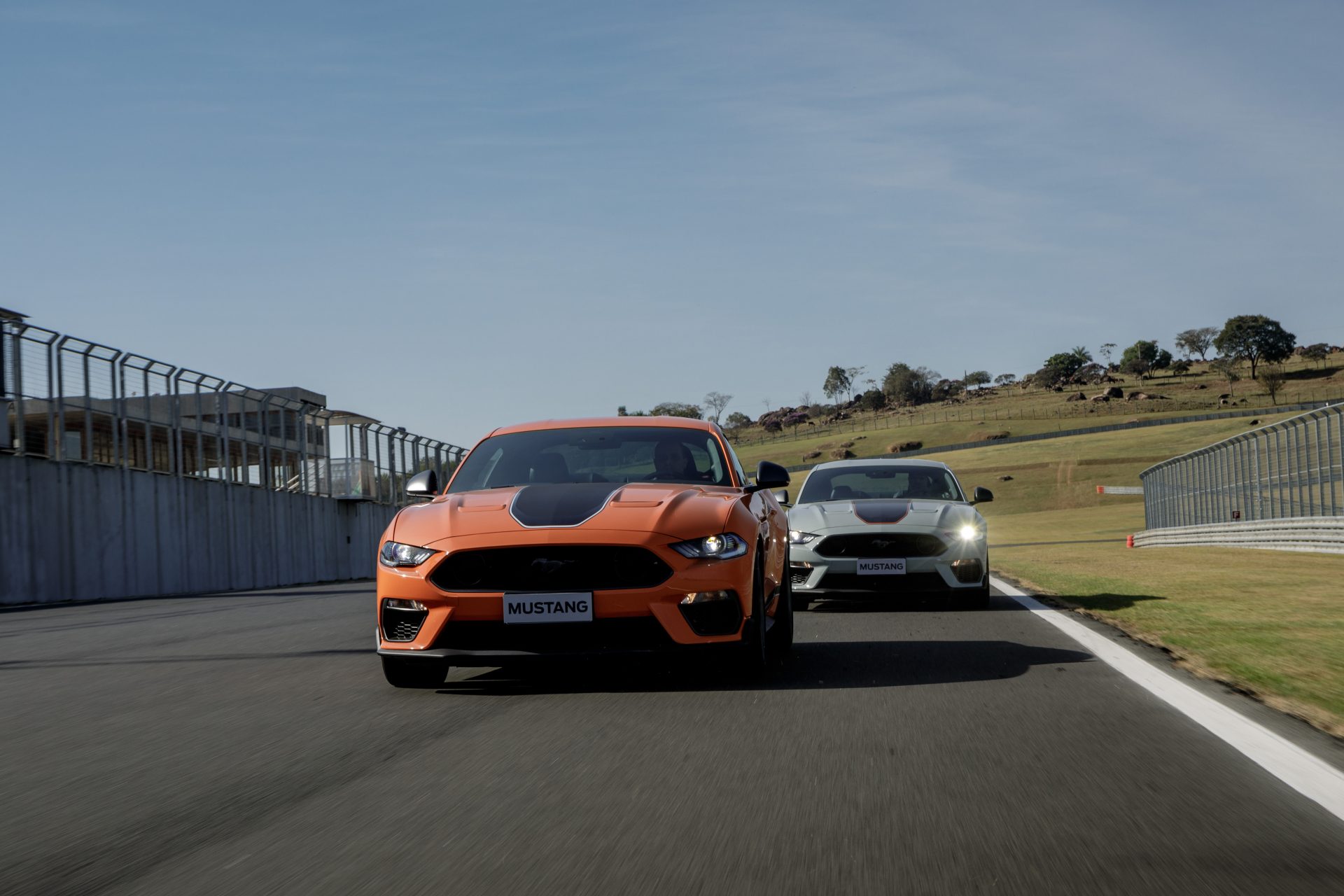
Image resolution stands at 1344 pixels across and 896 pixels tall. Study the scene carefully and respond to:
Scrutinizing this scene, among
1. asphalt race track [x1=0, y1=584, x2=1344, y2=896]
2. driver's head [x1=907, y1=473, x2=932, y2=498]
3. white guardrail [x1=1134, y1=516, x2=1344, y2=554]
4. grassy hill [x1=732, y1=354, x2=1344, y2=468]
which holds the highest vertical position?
grassy hill [x1=732, y1=354, x2=1344, y2=468]

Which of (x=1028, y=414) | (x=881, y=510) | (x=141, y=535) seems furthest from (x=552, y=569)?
(x=1028, y=414)

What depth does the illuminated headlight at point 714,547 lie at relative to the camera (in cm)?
684

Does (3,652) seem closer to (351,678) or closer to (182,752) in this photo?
Result: (351,678)

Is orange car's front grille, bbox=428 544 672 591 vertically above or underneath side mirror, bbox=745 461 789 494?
underneath

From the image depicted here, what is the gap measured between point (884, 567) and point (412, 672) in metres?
6.03

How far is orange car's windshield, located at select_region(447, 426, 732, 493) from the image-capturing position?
8.28 metres

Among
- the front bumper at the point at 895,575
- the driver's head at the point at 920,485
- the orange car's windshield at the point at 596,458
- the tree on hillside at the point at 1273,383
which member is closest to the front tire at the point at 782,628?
the orange car's windshield at the point at 596,458

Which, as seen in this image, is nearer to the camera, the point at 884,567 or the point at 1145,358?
the point at 884,567

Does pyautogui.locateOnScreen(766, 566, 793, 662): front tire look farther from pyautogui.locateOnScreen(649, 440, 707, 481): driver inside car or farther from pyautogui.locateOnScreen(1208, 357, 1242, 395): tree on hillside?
pyautogui.locateOnScreen(1208, 357, 1242, 395): tree on hillside

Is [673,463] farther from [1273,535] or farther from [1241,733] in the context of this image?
[1273,535]

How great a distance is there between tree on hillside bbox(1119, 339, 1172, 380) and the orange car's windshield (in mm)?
196432

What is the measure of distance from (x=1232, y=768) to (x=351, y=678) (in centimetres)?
485

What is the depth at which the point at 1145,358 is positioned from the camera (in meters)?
194

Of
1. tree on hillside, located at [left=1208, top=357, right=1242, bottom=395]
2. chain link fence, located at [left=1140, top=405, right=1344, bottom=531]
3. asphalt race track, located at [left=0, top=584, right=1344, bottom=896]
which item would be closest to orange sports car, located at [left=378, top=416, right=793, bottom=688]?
asphalt race track, located at [left=0, top=584, right=1344, bottom=896]
